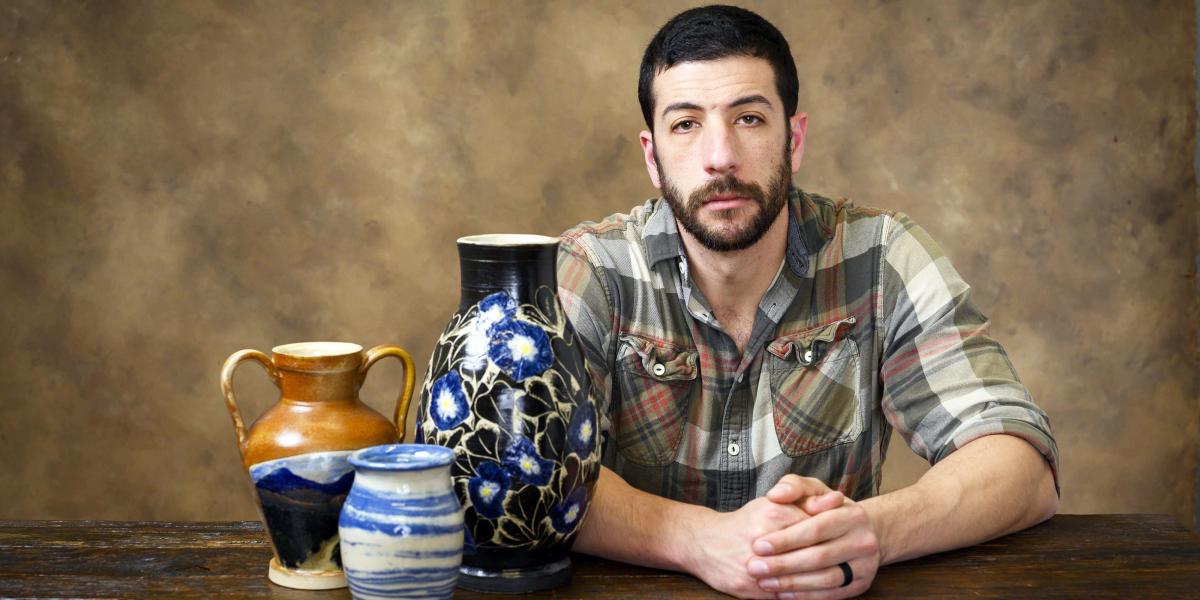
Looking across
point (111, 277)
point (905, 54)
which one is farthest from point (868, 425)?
point (111, 277)

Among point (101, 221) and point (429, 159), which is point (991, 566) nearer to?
point (429, 159)

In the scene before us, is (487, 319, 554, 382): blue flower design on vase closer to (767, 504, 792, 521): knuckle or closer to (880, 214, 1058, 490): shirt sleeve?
(767, 504, 792, 521): knuckle

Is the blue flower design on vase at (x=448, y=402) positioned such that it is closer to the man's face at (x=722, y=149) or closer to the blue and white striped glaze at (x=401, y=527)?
the blue and white striped glaze at (x=401, y=527)

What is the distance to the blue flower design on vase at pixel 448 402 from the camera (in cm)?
122

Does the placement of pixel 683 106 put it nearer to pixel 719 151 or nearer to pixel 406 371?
pixel 719 151

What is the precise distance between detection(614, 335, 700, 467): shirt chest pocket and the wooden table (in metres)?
0.50

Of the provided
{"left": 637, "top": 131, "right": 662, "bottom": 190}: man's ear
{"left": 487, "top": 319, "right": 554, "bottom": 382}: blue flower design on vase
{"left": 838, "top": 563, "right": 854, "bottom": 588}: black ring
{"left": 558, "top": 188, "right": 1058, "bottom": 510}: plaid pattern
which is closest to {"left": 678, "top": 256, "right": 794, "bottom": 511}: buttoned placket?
{"left": 558, "top": 188, "right": 1058, "bottom": 510}: plaid pattern

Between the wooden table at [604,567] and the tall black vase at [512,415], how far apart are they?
0.07m

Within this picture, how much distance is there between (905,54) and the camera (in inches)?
121

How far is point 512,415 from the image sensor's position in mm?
1211

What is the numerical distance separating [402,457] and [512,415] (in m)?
0.13

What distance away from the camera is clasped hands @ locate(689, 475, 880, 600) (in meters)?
1.32

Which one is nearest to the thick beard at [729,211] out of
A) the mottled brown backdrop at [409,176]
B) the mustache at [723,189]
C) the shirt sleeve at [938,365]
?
the mustache at [723,189]

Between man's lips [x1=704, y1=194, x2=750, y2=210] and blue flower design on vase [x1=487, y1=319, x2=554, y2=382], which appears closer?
blue flower design on vase [x1=487, y1=319, x2=554, y2=382]
